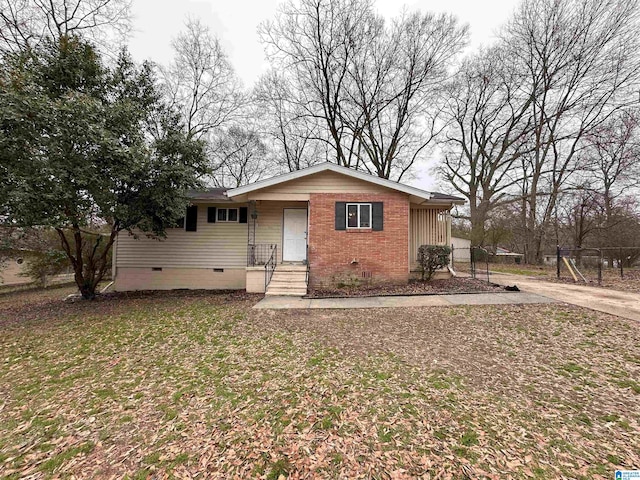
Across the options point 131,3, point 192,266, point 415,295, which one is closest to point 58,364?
point 192,266

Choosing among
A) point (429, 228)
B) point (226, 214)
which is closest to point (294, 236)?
point (226, 214)

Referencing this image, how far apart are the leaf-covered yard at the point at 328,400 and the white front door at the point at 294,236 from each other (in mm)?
4898

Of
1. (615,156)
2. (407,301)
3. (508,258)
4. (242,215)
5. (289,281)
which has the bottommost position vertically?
(407,301)

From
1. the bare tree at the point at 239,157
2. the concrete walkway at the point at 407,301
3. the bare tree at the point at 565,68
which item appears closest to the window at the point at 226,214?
the concrete walkway at the point at 407,301

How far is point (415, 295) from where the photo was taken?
7.81 m

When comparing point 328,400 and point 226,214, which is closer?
point 328,400

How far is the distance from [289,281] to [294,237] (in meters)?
2.09

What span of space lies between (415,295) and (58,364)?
26.0 ft

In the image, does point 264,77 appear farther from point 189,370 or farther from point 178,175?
point 189,370

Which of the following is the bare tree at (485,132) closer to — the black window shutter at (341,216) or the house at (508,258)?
the house at (508,258)

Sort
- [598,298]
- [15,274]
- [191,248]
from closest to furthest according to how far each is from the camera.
Answer: 1. [598,298]
2. [191,248]
3. [15,274]

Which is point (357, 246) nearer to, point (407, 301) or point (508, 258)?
point (407, 301)

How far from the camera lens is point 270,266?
9.51 meters

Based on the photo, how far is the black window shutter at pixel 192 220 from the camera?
33.5 feet
